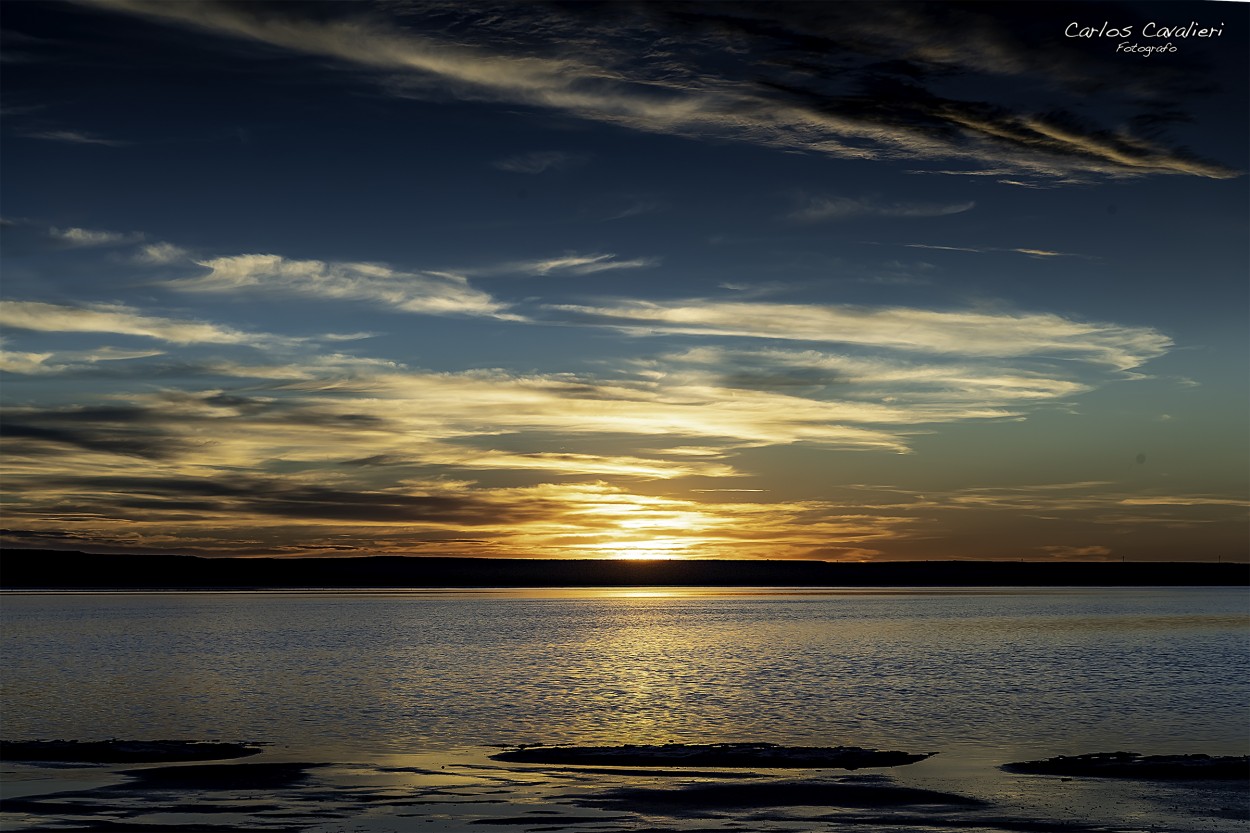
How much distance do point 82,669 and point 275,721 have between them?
33.1 metres

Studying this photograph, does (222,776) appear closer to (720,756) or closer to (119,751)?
(119,751)

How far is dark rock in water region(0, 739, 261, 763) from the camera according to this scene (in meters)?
38.8

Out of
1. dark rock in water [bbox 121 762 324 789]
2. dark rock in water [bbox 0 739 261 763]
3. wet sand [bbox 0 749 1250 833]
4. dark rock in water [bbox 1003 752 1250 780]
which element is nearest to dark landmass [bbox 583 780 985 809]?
wet sand [bbox 0 749 1250 833]

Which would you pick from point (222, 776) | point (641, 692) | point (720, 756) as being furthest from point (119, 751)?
point (641, 692)

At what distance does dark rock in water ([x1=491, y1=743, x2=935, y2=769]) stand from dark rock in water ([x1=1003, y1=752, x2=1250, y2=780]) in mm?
4039

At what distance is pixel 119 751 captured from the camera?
39.9 m

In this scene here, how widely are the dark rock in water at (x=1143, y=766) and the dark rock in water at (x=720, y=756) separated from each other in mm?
4039

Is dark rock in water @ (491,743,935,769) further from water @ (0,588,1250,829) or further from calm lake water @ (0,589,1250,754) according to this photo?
calm lake water @ (0,589,1250,754)

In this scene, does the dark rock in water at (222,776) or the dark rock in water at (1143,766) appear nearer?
the dark rock in water at (222,776)

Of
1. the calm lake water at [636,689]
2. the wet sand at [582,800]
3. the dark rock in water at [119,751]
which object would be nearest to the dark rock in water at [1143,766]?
the wet sand at [582,800]

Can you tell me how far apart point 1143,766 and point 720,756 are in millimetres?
12482

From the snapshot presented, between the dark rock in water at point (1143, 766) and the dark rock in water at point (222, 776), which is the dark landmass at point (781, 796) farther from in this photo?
the dark rock in water at point (222, 776)

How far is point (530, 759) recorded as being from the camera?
3941 centimetres

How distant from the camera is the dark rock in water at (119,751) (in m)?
38.8
